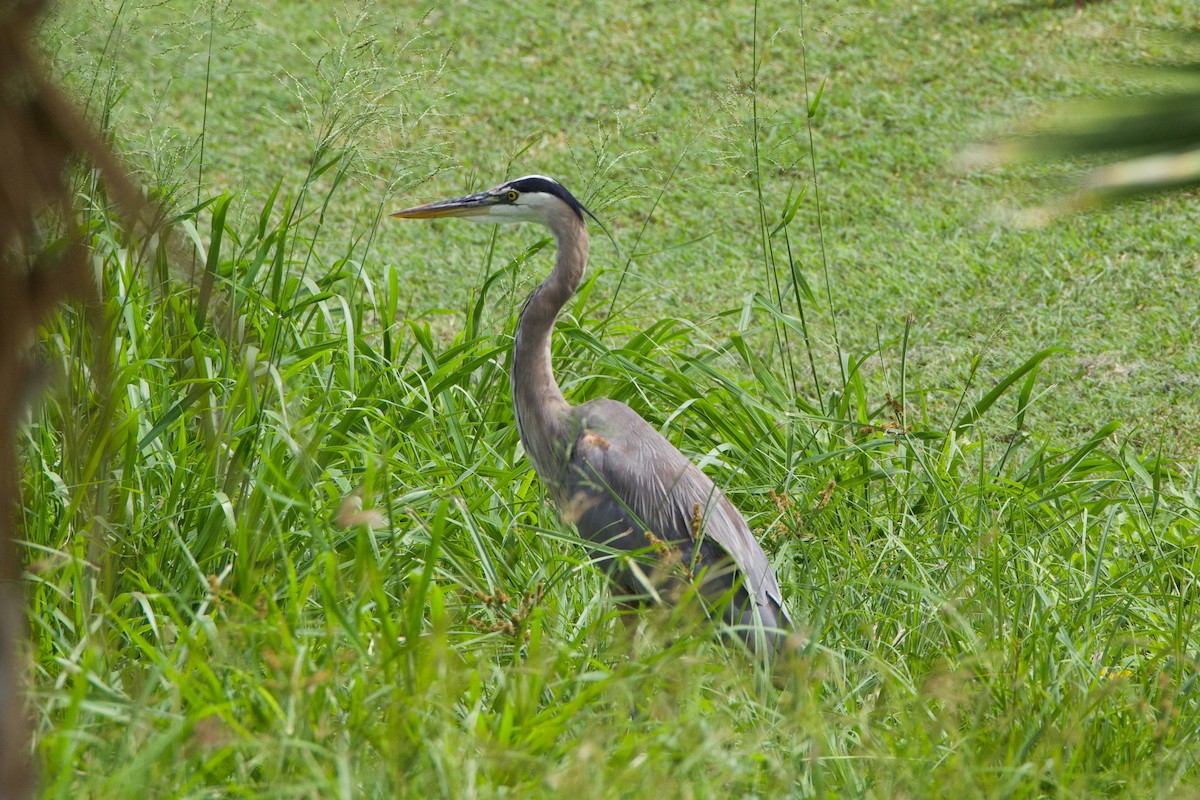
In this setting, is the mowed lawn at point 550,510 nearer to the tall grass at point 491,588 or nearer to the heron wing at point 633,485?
the tall grass at point 491,588

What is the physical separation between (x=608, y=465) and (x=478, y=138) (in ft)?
13.3

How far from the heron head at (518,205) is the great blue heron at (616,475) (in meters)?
0.04

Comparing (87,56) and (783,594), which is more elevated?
(87,56)

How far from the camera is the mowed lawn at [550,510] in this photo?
206cm

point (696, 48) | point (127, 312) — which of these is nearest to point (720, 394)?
point (127, 312)

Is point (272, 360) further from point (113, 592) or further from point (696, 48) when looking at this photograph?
point (696, 48)

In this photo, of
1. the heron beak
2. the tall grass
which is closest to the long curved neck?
the tall grass

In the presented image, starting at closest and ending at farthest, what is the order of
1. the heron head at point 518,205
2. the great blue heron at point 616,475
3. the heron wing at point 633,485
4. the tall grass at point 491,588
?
the tall grass at point 491,588
the great blue heron at point 616,475
the heron wing at point 633,485
the heron head at point 518,205

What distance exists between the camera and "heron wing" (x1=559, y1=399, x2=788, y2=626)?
334cm

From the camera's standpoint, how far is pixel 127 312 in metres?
3.26

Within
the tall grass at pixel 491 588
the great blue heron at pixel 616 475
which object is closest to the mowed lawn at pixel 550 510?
the tall grass at pixel 491 588

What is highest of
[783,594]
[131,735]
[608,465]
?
[131,735]

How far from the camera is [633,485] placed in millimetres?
3467

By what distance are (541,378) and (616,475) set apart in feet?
1.25
